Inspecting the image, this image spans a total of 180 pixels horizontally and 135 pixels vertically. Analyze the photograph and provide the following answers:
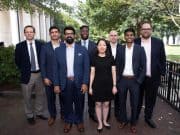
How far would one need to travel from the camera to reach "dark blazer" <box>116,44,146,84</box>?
17.4ft

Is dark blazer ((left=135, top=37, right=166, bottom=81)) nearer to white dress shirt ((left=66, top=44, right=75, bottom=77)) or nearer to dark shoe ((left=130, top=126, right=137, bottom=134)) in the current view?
dark shoe ((left=130, top=126, right=137, bottom=134))

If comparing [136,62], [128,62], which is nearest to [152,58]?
[136,62]

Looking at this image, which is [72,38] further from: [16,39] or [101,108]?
[16,39]

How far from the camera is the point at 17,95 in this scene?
28.3 ft

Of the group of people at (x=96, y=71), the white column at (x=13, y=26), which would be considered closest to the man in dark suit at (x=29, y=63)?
the group of people at (x=96, y=71)

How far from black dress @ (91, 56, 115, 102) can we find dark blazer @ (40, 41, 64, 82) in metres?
0.89

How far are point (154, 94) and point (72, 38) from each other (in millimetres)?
1984

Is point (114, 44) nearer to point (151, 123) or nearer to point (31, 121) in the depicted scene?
point (151, 123)

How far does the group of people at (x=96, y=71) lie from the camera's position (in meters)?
5.32

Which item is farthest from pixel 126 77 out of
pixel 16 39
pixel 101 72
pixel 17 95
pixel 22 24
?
pixel 22 24

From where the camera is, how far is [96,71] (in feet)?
17.5

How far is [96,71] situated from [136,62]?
29.3 inches

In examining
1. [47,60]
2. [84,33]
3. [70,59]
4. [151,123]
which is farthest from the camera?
[84,33]

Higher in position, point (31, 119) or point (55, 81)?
point (55, 81)
